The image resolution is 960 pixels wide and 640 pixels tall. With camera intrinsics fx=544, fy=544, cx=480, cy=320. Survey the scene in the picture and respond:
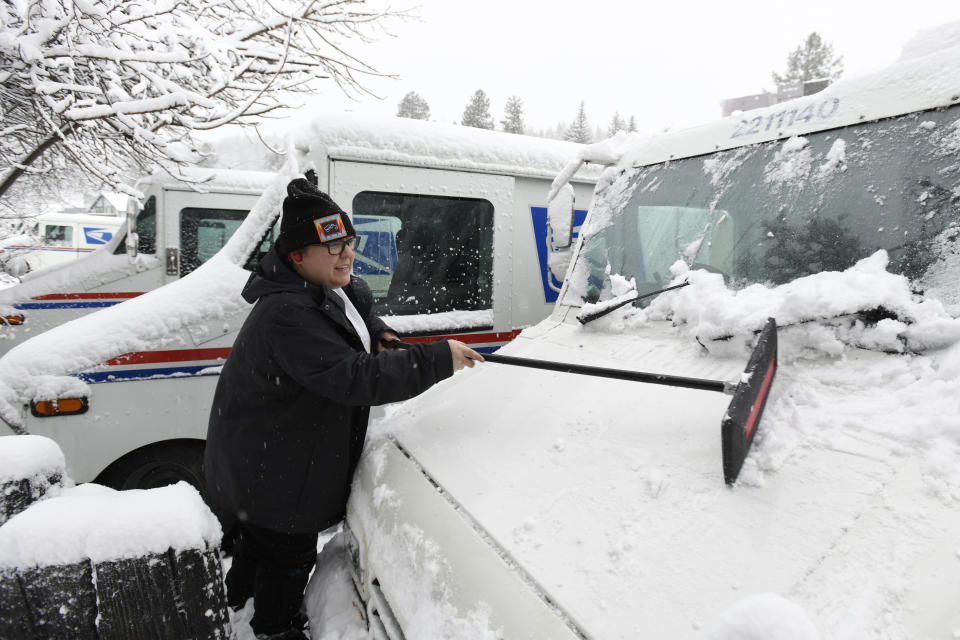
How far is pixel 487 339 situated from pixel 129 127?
9.66ft

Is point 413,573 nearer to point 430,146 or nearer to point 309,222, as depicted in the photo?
point 309,222

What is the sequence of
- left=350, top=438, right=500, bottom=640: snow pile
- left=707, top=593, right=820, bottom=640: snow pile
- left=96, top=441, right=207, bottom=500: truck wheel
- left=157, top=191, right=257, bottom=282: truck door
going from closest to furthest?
1. left=707, top=593, right=820, bottom=640: snow pile
2. left=350, top=438, right=500, bottom=640: snow pile
3. left=96, top=441, right=207, bottom=500: truck wheel
4. left=157, top=191, right=257, bottom=282: truck door

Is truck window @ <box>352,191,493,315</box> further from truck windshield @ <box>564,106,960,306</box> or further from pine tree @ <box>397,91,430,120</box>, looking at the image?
pine tree @ <box>397,91,430,120</box>

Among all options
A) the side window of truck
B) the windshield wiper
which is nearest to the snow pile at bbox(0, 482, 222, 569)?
the windshield wiper

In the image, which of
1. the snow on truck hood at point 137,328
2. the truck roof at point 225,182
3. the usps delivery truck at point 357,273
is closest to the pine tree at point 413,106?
the truck roof at point 225,182

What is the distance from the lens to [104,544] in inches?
56.3

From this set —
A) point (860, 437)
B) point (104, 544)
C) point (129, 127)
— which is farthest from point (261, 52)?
point (860, 437)

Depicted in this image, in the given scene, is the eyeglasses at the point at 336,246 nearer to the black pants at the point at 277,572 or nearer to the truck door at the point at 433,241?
the black pants at the point at 277,572

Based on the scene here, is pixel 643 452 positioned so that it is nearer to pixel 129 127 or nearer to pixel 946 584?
pixel 946 584

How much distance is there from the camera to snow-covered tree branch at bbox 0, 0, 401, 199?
3543mm

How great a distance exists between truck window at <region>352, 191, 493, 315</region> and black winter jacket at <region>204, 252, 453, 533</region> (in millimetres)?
2046

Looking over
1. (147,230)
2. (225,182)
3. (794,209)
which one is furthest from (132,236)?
(794,209)

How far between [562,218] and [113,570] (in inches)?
99.5

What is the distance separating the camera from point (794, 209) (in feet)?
6.76
